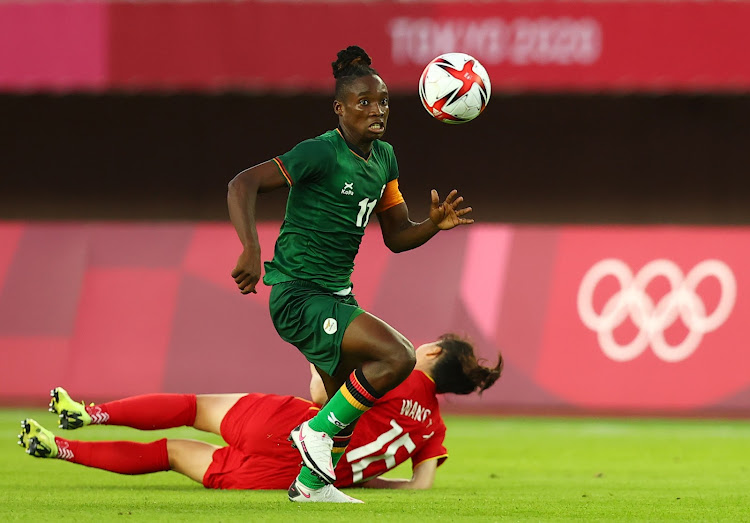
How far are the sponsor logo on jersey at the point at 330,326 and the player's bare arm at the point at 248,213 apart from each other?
418 millimetres

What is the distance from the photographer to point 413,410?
654 centimetres

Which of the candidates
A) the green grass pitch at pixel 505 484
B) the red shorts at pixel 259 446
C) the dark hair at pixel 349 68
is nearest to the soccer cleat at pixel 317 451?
the green grass pitch at pixel 505 484

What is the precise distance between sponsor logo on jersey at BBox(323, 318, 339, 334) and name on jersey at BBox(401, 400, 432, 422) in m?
0.92

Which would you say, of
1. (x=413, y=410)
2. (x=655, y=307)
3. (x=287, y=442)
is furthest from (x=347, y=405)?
(x=655, y=307)

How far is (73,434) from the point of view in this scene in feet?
32.9

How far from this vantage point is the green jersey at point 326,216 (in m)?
6.03

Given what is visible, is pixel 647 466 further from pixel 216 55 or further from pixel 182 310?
pixel 216 55

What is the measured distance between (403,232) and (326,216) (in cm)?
57

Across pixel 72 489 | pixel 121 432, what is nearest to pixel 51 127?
A: pixel 121 432

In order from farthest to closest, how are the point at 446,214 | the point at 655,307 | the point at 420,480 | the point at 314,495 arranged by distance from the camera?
the point at 655,307 → the point at 420,480 → the point at 446,214 → the point at 314,495

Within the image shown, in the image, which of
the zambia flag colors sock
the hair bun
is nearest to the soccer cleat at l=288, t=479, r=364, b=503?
the zambia flag colors sock

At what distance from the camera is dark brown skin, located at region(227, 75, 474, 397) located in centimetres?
557

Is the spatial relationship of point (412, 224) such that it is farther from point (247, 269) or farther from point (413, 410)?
point (247, 269)

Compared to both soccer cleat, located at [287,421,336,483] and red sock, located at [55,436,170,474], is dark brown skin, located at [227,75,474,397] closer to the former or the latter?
soccer cleat, located at [287,421,336,483]
